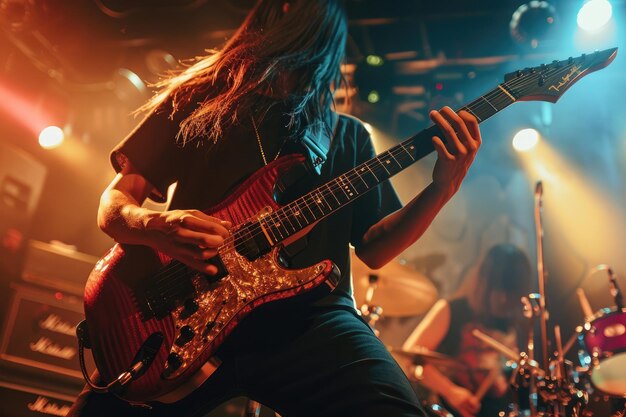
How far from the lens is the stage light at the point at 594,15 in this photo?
492 cm

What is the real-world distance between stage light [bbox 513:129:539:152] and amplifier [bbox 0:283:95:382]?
5.53 meters

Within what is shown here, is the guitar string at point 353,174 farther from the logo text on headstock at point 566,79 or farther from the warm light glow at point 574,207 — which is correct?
the warm light glow at point 574,207

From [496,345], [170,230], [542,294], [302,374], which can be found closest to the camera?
[302,374]

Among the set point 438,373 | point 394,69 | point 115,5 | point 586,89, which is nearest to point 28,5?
point 115,5

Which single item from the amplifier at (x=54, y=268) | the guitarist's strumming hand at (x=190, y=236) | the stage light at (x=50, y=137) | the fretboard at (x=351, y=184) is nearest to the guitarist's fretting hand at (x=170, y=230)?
the guitarist's strumming hand at (x=190, y=236)

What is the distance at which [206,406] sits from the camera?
64.2 inches

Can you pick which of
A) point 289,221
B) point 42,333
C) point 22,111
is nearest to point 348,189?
point 289,221

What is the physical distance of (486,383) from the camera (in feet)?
16.6

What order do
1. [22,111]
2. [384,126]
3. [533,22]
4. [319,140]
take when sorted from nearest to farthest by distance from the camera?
1. [319,140]
2. [533,22]
3. [22,111]
4. [384,126]

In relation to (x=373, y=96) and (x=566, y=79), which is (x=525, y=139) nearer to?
(x=373, y=96)

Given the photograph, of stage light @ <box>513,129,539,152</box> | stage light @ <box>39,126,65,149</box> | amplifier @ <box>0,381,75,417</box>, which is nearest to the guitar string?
amplifier @ <box>0,381,75,417</box>

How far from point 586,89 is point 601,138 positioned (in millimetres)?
617

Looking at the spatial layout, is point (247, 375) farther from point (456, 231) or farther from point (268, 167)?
point (456, 231)

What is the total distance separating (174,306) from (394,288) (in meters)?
3.22
